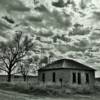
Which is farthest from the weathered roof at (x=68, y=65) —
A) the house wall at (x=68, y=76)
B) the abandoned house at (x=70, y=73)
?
the house wall at (x=68, y=76)

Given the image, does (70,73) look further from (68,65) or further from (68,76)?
(68,65)

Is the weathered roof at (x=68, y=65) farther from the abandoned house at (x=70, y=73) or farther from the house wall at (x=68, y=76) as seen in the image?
the house wall at (x=68, y=76)

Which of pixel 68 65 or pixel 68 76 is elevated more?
pixel 68 65

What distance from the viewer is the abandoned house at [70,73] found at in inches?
1282

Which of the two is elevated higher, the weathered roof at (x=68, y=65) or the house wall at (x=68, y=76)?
the weathered roof at (x=68, y=65)

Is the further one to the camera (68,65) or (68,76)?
(68,65)

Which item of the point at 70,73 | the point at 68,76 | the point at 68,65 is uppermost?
the point at 68,65

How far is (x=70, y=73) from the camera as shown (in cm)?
3244

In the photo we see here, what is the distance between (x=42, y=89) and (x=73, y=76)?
1248 centimetres

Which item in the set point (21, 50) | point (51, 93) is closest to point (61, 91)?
point (51, 93)

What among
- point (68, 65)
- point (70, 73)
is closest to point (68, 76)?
point (70, 73)

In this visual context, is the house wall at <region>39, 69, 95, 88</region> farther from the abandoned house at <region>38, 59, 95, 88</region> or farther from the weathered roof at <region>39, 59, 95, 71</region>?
the weathered roof at <region>39, 59, 95, 71</region>

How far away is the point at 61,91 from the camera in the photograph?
2128 cm

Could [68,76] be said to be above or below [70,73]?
below
